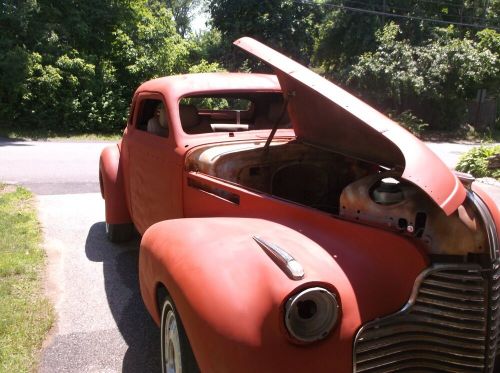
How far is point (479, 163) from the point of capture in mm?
10289

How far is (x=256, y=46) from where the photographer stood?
296 cm

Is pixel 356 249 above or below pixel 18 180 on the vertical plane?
above

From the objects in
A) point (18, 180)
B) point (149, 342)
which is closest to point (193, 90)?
point (149, 342)

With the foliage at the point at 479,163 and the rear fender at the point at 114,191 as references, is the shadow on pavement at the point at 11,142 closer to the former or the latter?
the rear fender at the point at 114,191

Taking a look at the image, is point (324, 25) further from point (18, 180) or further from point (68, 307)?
point (68, 307)

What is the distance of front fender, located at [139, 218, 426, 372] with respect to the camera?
1896mm

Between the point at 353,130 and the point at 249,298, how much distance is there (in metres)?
1.27

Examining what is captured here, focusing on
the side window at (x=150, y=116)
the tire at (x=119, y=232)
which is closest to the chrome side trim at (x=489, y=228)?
the side window at (x=150, y=116)

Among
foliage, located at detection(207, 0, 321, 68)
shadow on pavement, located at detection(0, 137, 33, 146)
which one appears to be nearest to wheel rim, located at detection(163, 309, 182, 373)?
shadow on pavement, located at detection(0, 137, 33, 146)

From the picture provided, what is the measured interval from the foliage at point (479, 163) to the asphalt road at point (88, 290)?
6.14 feet

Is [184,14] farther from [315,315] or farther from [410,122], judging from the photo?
[315,315]

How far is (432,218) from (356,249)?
356 mm

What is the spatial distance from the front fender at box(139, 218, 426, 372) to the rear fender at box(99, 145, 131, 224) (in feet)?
8.91

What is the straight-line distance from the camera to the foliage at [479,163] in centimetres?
1015
